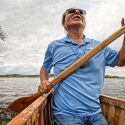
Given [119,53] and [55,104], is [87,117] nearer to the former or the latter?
[55,104]

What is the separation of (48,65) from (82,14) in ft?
3.33

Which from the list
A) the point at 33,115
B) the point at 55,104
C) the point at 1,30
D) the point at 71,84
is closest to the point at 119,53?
the point at 71,84

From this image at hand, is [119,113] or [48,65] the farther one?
[119,113]

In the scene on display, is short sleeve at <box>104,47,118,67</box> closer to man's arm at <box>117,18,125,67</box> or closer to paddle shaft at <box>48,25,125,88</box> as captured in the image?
man's arm at <box>117,18,125,67</box>

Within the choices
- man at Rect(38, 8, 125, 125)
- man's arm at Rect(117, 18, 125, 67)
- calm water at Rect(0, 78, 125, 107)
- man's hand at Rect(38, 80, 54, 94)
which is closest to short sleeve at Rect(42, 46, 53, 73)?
man at Rect(38, 8, 125, 125)

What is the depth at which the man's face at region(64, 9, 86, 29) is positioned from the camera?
5.54 metres

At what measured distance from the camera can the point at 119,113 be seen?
674 cm

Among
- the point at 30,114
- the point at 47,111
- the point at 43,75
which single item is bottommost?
the point at 47,111

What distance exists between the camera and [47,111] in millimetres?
6297

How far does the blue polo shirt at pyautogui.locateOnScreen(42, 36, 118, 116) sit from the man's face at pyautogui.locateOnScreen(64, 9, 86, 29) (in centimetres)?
23

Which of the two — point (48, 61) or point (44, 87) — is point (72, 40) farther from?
point (44, 87)

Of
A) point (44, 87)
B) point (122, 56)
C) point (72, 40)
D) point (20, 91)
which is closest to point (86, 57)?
point (72, 40)

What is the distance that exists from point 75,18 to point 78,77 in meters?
0.95

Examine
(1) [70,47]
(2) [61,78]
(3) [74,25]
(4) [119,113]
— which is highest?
(3) [74,25]
